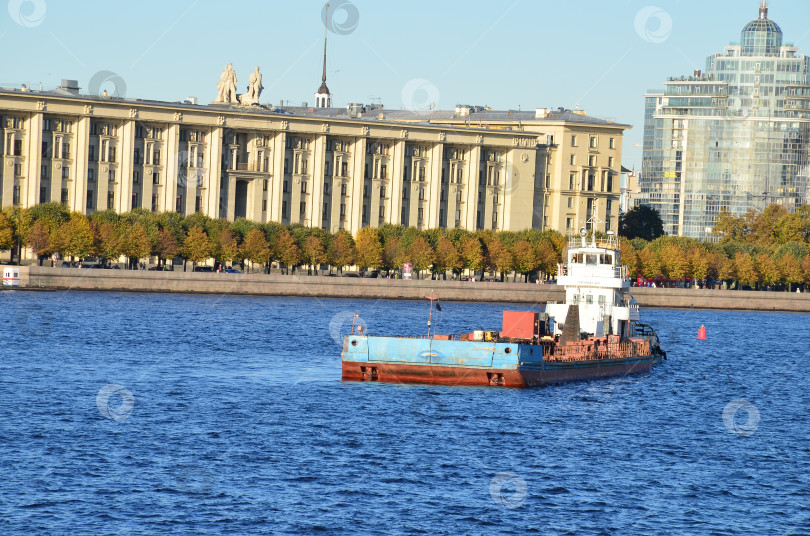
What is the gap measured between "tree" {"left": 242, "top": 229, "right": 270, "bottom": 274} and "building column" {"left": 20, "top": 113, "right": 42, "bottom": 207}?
19026 millimetres

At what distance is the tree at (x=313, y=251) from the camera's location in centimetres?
11306

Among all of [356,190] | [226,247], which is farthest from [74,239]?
[356,190]

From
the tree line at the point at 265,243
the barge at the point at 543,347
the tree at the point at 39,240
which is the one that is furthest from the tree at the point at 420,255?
the barge at the point at 543,347

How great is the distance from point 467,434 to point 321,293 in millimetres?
65532

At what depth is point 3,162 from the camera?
113312 millimetres

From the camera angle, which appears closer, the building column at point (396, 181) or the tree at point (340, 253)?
the tree at point (340, 253)

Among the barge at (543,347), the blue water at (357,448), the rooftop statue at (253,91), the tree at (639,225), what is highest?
the rooftop statue at (253,91)

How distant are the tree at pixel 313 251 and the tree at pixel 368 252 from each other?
4029 mm

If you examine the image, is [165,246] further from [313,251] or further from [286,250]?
[313,251]

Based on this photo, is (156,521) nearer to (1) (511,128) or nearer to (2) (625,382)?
(2) (625,382)

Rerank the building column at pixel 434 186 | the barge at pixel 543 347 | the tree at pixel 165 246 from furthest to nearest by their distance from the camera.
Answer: the building column at pixel 434 186 < the tree at pixel 165 246 < the barge at pixel 543 347

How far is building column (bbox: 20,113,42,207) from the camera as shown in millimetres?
114000

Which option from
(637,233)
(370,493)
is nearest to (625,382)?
(370,493)

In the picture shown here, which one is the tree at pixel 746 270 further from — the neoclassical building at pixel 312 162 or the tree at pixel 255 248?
the tree at pixel 255 248
